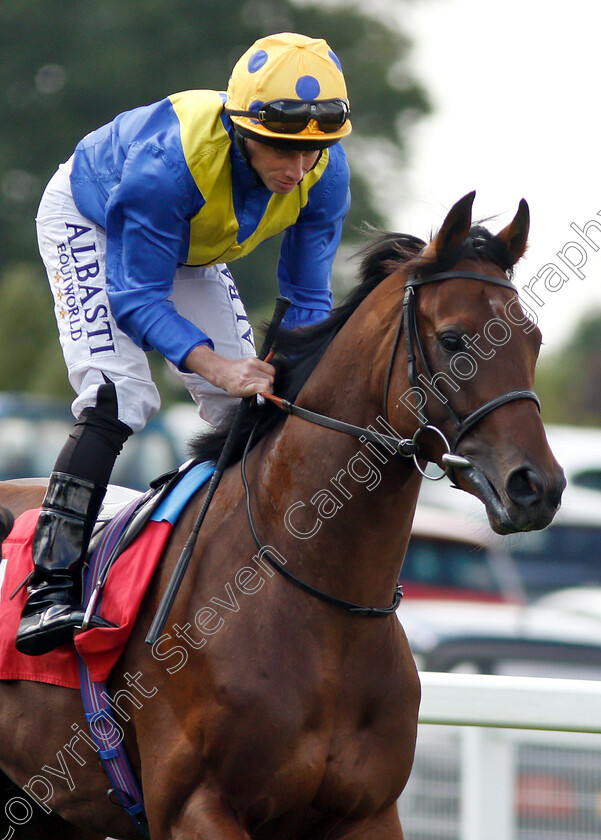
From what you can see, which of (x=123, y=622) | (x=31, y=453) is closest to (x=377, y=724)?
(x=123, y=622)

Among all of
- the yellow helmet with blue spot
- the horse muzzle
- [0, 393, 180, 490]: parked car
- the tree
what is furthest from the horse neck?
the tree

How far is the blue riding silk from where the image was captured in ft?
10.2

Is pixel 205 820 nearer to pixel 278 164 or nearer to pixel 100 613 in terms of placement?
pixel 100 613

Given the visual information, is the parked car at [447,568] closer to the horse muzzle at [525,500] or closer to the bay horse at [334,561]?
the bay horse at [334,561]

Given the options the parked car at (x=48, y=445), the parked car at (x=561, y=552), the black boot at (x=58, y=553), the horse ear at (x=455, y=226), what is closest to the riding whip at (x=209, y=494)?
the black boot at (x=58, y=553)

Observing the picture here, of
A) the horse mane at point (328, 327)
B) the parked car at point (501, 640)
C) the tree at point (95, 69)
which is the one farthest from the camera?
the tree at point (95, 69)

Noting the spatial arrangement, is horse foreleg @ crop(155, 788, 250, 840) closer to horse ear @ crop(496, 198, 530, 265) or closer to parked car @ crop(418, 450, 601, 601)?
horse ear @ crop(496, 198, 530, 265)

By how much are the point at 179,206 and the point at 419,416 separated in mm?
913

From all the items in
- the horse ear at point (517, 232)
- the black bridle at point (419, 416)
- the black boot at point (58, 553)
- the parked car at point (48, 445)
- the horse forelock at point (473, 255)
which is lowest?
the parked car at point (48, 445)

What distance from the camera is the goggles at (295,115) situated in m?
3.01

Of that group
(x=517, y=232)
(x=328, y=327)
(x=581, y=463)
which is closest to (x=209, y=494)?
(x=328, y=327)

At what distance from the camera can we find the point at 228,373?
121 inches

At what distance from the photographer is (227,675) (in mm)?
2852

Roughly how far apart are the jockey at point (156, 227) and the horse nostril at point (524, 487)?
0.80 metres
